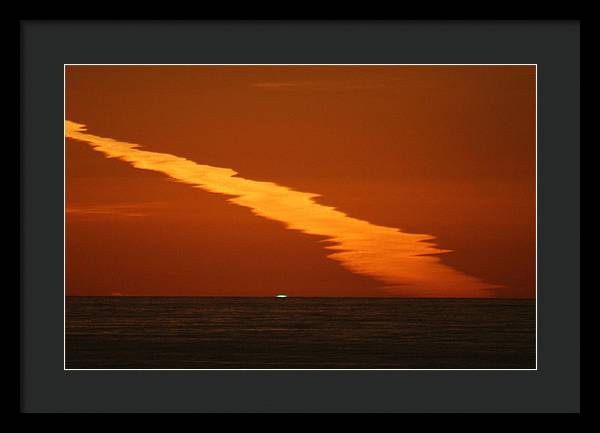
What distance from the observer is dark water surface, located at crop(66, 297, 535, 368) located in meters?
14.4

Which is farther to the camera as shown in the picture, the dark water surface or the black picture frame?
the dark water surface

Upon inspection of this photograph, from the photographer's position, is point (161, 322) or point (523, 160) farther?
point (161, 322)

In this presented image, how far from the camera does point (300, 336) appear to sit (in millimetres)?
18906

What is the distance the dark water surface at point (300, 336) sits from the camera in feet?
47.2

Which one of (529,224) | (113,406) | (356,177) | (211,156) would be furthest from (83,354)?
(113,406)

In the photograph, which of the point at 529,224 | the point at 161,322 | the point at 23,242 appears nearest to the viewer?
the point at 23,242

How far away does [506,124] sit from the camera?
1220 centimetres

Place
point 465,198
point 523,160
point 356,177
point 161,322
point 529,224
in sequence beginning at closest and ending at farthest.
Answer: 1. point 523,160
2. point 529,224
3. point 465,198
4. point 356,177
5. point 161,322

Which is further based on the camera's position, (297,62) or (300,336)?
(300,336)

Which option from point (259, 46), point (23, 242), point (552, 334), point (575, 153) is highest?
point (259, 46)

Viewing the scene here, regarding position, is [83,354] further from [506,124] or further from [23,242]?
[23,242]

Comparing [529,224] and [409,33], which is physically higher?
[409,33]

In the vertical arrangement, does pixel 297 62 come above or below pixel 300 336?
above

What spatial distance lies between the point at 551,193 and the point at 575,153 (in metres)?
0.30
